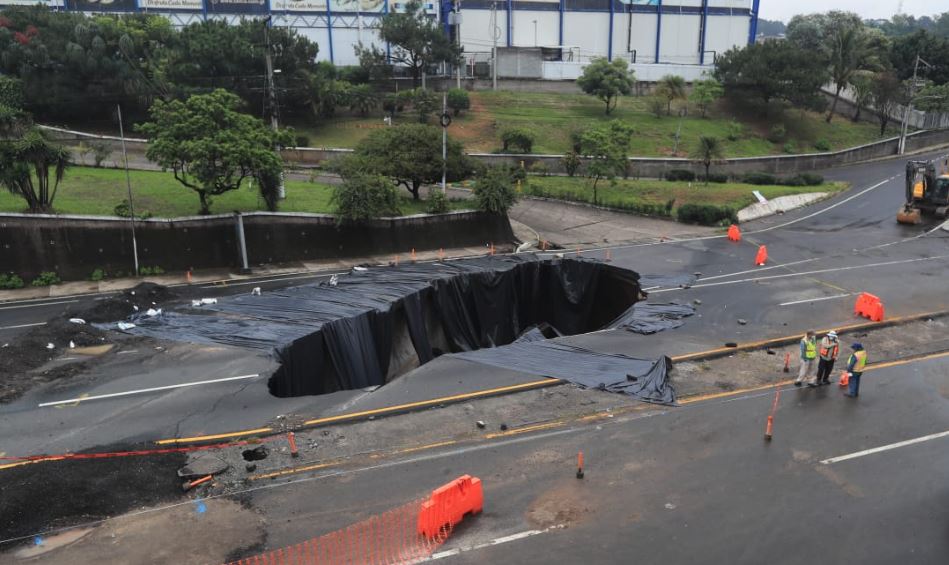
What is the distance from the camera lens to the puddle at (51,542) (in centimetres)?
1055

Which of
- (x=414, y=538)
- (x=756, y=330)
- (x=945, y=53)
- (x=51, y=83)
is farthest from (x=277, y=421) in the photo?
(x=945, y=53)

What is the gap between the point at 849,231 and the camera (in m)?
36.1

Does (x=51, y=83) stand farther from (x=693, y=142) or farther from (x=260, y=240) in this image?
(x=693, y=142)

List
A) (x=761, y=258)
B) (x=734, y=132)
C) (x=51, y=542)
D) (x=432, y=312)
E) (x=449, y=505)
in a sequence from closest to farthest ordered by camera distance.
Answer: (x=51, y=542) → (x=449, y=505) → (x=432, y=312) → (x=761, y=258) → (x=734, y=132)

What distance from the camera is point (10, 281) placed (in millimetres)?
25453

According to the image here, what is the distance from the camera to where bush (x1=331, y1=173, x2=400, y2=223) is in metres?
29.8

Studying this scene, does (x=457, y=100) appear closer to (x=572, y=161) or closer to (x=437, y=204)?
(x=572, y=161)

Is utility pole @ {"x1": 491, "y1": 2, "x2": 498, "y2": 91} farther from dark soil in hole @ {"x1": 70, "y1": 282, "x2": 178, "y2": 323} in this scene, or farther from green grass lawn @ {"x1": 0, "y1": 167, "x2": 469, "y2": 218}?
dark soil in hole @ {"x1": 70, "y1": 282, "x2": 178, "y2": 323}

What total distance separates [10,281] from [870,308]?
99.1 ft

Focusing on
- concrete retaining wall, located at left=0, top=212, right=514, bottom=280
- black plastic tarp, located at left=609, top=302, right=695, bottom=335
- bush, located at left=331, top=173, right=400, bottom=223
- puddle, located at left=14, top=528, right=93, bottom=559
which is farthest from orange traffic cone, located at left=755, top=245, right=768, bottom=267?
puddle, located at left=14, top=528, right=93, bottom=559

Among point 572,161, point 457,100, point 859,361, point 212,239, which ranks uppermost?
point 457,100

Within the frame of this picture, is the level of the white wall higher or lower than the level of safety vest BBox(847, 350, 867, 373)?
higher

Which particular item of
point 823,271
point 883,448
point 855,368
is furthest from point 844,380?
point 823,271

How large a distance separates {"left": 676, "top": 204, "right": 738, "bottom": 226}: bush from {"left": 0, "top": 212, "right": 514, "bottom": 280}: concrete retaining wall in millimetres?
10709
